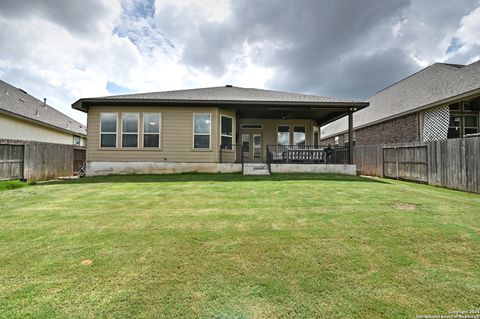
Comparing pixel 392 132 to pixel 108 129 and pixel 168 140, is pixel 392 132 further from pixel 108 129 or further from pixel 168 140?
pixel 108 129

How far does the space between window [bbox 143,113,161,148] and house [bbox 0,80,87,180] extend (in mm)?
4412

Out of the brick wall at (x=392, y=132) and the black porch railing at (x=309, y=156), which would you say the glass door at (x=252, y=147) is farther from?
the brick wall at (x=392, y=132)

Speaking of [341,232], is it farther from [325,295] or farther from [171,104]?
[171,104]

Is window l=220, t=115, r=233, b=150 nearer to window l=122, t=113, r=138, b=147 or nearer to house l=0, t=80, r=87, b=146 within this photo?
window l=122, t=113, r=138, b=147

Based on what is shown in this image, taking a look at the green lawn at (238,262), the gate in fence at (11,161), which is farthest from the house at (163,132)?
the green lawn at (238,262)

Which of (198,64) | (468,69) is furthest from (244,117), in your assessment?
(468,69)

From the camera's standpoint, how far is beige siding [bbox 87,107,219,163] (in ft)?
36.0

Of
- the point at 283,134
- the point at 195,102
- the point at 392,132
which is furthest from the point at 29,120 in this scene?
the point at 392,132

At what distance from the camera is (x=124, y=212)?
427cm

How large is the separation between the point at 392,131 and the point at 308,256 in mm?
15685

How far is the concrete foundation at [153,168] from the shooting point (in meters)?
10.8

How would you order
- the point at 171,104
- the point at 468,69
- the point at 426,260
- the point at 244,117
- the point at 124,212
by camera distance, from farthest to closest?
the point at 244,117, the point at 468,69, the point at 171,104, the point at 124,212, the point at 426,260

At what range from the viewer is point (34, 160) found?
31.6ft

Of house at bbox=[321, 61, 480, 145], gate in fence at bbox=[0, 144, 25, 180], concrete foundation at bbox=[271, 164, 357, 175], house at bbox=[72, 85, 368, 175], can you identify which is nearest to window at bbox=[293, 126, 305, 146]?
house at bbox=[72, 85, 368, 175]
